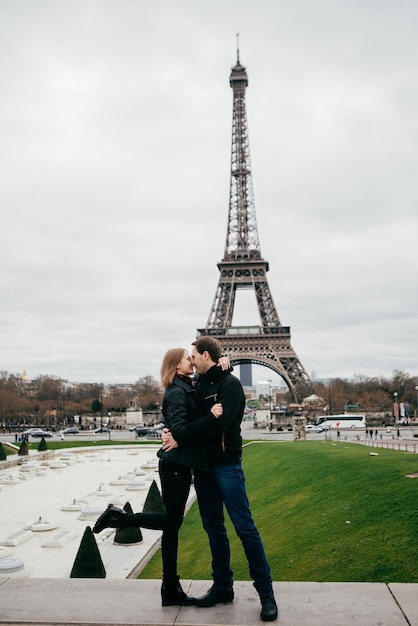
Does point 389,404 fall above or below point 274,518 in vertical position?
above

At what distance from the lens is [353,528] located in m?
12.4

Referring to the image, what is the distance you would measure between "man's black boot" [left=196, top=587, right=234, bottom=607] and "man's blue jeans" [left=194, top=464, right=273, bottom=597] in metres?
0.04

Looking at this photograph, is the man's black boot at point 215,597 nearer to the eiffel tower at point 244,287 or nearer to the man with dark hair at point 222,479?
the man with dark hair at point 222,479

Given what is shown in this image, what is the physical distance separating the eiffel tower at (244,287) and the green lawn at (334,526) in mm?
62585

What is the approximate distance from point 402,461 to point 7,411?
3097 inches

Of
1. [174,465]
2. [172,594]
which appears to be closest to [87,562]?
[172,594]

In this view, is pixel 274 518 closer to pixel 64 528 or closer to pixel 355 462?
pixel 355 462

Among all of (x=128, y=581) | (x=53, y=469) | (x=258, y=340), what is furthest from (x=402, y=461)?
(x=258, y=340)

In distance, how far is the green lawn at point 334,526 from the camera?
1024cm

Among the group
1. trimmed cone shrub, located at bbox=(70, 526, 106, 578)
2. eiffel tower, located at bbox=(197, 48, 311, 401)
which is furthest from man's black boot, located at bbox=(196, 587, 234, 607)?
eiffel tower, located at bbox=(197, 48, 311, 401)

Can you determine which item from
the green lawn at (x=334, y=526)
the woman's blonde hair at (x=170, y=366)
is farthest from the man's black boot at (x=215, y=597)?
the green lawn at (x=334, y=526)

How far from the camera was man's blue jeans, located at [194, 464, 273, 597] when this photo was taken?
18.6ft

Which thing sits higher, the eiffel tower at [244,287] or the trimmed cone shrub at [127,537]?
the eiffel tower at [244,287]

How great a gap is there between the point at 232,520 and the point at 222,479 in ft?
1.30
